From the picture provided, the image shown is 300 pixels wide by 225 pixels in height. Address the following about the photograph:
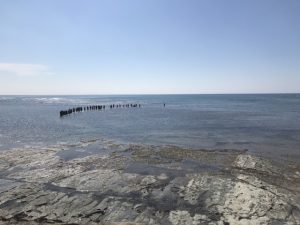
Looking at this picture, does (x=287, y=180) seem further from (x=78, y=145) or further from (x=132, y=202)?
(x=78, y=145)

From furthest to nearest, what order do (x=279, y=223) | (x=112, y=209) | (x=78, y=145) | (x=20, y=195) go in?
1. (x=78, y=145)
2. (x=20, y=195)
3. (x=112, y=209)
4. (x=279, y=223)

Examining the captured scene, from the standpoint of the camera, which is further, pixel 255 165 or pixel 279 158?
pixel 279 158

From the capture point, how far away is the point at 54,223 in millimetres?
12883

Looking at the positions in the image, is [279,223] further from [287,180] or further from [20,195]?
[20,195]

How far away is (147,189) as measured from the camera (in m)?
17.0

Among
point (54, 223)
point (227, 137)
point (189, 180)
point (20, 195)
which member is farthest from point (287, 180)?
point (227, 137)

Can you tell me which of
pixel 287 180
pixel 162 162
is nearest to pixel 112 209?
pixel 162 162

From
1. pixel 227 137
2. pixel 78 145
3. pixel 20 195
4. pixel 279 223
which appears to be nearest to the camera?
pixel 279 223

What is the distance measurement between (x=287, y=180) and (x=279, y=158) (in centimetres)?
680

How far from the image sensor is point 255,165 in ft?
73.9

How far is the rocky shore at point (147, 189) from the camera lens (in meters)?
13.4

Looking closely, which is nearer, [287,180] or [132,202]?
[132,202]

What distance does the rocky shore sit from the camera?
1343 cm

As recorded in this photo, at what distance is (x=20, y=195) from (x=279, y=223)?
13313 mm
